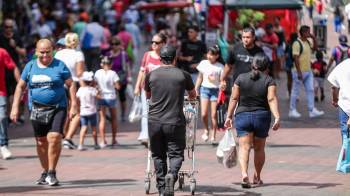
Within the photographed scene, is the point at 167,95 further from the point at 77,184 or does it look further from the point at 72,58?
the point at 72,58

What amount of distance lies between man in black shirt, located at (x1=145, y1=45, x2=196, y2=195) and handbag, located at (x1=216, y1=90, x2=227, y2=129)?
13.3ft

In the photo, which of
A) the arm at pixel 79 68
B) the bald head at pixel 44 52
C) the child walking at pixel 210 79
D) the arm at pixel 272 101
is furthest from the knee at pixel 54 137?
the child walking at pixel 210 79

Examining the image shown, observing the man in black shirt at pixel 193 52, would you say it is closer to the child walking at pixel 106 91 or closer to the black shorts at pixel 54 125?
the child walking at pixel 106 91

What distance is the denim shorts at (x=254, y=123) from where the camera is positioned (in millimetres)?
11562

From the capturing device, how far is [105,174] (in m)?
13.0

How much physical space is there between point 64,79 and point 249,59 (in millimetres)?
3342

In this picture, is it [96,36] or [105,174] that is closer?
[105,174]

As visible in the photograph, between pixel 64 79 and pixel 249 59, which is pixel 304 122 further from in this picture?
pixel 64 79

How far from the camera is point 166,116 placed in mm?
10539

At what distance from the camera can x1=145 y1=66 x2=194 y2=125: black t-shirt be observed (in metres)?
10.5

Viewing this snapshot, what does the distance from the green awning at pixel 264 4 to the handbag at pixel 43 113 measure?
44.5 feet

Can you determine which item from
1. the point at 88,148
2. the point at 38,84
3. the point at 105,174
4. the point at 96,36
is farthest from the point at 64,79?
the point at 96,36

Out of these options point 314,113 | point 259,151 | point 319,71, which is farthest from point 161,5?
point 259,151

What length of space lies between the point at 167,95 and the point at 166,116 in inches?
9.0
